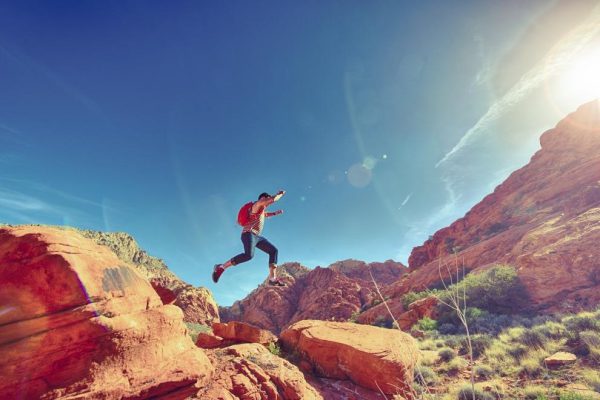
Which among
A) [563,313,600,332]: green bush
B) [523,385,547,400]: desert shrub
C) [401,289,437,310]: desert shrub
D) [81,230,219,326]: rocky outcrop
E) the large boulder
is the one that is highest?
[81,230,219,326]: rocky outcrop

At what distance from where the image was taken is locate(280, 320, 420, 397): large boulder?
7785 millimetres

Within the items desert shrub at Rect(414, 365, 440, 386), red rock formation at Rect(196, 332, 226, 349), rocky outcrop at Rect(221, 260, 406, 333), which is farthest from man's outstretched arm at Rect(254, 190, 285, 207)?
rocky outcrop at Rect(221, 260, 406, 333)

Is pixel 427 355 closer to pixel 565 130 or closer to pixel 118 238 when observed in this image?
pixel 565 130

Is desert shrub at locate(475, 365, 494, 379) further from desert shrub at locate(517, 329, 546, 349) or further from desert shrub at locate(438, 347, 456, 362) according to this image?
desert shrub at locate(517, 329, 546, 349)

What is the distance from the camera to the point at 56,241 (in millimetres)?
4934

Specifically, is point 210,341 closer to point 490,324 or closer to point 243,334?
point 243,334

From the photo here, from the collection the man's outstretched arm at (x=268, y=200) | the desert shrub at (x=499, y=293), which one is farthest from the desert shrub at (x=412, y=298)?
the man's outstretched arm at (x=268, y=200)

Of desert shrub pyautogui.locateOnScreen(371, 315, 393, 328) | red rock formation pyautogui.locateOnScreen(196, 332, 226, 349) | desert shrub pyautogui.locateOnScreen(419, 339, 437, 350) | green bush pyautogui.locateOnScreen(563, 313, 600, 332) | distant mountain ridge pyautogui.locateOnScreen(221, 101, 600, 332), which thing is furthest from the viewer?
desert shrub pyautogui.locateOnScreen(371, 315, 393, 328)

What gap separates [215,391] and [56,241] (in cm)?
393

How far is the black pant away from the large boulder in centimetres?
298

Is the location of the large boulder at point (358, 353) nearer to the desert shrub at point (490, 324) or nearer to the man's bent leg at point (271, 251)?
the man's bent leg at point (271, 251)

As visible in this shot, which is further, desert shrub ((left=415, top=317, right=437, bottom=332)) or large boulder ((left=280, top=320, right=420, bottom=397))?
desert shrub ((left=415, top=317, right=437, bottom=332))

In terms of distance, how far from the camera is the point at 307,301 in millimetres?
55281

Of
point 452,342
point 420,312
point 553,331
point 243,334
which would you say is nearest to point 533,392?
point 553,331
